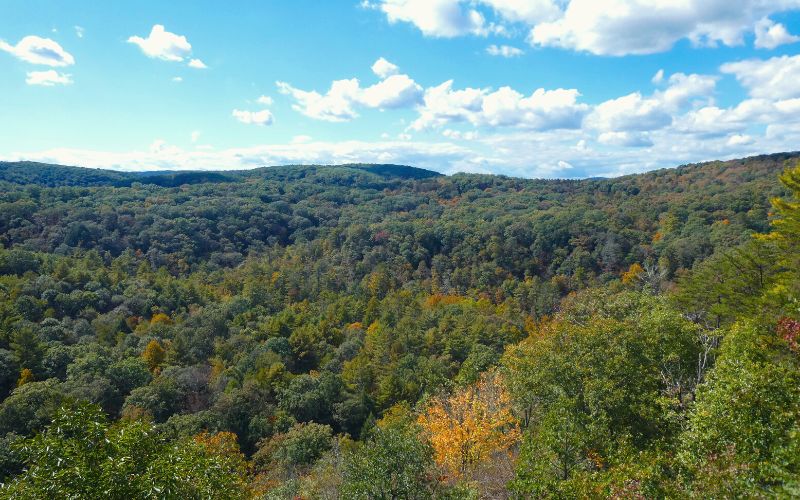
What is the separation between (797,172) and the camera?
886 inches

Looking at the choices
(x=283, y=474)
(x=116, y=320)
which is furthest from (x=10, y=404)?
(x=116, y=320)

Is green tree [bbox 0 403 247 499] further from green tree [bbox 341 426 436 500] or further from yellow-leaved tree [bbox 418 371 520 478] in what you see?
yellow-leaved tree [bbox 418 371 520 478]

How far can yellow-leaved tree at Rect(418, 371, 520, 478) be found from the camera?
70.7 feet

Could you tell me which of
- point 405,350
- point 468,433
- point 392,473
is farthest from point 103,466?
point 405,350

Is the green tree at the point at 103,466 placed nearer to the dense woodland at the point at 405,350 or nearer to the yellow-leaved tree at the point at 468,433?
the dense woodland at the point at 405,350

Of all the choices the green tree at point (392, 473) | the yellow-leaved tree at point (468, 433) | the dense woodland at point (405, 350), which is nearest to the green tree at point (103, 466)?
the dense woodland at point (405, 350)

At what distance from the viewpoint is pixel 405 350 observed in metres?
51.9

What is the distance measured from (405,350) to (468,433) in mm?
30039

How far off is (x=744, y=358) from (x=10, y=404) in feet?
143

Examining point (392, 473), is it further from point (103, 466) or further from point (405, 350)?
point (405, 350)

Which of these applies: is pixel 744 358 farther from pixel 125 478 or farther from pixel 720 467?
pixel 125 478

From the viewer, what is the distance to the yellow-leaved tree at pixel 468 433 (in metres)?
21.5

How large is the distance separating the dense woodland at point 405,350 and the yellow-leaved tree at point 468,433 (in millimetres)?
130

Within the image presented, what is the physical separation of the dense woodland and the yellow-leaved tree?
0.13m
